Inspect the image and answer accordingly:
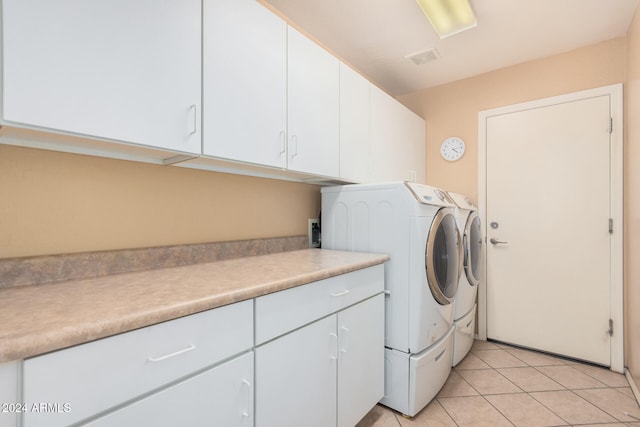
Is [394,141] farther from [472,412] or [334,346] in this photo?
[472,412]

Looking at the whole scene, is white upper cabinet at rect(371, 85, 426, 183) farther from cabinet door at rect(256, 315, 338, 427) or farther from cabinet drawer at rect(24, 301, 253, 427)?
cabinet drawer at rect(24, 301, 253, 427)

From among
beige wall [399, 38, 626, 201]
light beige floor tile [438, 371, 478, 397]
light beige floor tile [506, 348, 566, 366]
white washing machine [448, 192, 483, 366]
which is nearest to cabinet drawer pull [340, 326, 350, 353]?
light beige floor tile [438, 371, 478, 397]

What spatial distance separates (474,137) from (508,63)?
0.67m

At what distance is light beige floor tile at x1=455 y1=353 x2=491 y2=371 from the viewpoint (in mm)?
2191

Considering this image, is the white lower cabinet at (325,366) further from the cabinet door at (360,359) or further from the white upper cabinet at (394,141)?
the white upper cabinet at (394,141)

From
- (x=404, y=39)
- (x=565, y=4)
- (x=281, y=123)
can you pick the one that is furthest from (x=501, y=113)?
(x=281, y=123)

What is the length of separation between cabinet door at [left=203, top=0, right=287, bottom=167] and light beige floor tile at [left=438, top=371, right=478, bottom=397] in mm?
1804

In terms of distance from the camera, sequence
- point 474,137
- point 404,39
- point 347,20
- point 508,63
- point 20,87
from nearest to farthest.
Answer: point 20,87 → point 347,20 → point 404,39 → point 508,63 → point 474,137

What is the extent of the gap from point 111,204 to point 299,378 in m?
1.04

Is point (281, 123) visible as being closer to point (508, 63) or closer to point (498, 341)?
point (508, 63)

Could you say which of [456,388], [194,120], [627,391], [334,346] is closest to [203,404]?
[334,346]

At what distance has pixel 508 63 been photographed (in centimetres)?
256

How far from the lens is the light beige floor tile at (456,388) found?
184 cm

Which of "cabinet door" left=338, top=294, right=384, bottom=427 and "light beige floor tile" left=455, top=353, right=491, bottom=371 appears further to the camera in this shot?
"light beige floor tile" left=455, top=353, right=491, bottom=371
